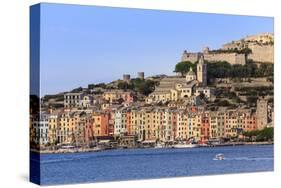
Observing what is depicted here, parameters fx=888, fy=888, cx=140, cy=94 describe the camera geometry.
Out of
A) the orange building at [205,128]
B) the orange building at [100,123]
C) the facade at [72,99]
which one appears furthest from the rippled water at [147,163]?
the facade at [72,99]

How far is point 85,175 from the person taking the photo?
13.7 m

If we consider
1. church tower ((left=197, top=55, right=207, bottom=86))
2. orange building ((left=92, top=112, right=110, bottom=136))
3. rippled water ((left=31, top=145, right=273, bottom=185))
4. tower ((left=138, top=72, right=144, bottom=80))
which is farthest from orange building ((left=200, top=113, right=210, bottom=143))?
orange building ((left=92, top=112, right=110, bottom=136))

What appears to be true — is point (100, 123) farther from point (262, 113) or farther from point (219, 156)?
point (262, 113)

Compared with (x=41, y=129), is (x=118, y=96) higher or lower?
higher

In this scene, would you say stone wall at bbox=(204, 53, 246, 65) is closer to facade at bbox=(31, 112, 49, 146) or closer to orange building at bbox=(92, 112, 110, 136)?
orange building at bbox=(92, 112, 110, 136)

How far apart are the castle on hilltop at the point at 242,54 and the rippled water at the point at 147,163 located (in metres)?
1.52

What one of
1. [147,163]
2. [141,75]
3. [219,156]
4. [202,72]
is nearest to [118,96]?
[141,75]

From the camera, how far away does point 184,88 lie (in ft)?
48.5

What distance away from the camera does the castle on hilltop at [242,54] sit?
1492cm

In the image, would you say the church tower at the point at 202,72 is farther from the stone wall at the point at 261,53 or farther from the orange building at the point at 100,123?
the orange building at the point at 100,123

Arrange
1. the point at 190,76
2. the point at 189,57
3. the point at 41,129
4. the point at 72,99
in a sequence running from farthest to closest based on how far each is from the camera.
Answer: the point at 190,76 → the point at 189,57 → the point at 72,99 → the point at 41,129

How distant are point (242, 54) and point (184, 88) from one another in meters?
1.40

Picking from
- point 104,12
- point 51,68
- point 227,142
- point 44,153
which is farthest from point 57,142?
point 227,142

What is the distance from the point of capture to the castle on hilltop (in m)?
14.9
